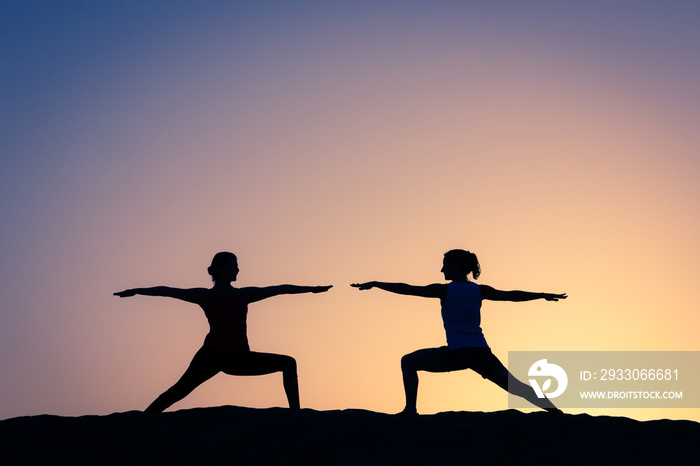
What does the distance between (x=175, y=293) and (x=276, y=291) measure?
4.18ft

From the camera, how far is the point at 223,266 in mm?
10672

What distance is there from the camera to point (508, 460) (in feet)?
26.6

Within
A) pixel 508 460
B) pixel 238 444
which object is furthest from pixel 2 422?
pixel 508 460

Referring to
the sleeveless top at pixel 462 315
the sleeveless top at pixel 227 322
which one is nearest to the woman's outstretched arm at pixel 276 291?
the sleeveless top at pixel 227 322

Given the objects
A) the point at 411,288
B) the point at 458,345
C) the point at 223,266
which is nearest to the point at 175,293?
the point at 223,266

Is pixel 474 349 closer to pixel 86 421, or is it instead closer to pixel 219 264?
pixel 219 264

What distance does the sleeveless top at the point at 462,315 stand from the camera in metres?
10.2

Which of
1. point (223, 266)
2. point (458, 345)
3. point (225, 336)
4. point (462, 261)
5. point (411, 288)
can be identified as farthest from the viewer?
point (223, 266)

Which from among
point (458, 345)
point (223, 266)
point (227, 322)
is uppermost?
point (223, 266)

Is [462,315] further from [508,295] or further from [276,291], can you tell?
[276,291]

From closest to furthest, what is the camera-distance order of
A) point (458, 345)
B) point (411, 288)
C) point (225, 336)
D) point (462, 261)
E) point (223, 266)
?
1. point (458, 345)
2. point (411, 288)
3. point (225, 336)
4. point (462, 261)
5. point (223, 266)

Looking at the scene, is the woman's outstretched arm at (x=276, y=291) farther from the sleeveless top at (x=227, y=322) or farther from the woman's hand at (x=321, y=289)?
the sleeveless top at (x=227, y=322)

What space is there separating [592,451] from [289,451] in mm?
3077

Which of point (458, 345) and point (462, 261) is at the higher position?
point (462, 261)
